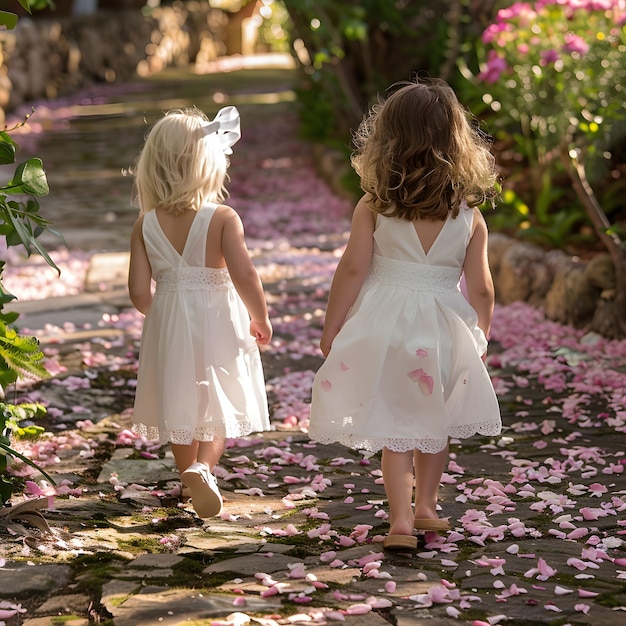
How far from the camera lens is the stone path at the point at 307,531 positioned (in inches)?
98.0

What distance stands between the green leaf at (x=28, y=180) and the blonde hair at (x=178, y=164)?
1.74ft

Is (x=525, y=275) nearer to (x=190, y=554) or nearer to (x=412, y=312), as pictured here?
(x=412, y=312)

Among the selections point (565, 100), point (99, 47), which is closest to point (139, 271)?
point (565, 100)

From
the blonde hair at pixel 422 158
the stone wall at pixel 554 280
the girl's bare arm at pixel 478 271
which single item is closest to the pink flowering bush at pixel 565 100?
the stone wall at pixel 554 280

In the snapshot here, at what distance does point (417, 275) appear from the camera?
3152mm

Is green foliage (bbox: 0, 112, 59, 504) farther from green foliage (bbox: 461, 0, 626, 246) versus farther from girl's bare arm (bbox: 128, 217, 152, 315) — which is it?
green foliage (bbox: 461, 0, 626, 246)

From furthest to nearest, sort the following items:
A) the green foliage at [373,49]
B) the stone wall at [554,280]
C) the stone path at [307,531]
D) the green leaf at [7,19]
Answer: the green foliage at [373,49] → the stone wall at [554,280] → the green leaf at [7,19] → the stone path at [307,531]

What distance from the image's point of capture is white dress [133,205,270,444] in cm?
330

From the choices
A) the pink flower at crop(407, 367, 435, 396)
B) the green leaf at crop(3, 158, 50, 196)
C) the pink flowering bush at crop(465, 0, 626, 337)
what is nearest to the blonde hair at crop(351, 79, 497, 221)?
the pink flower at crop(407, 367, 435, 396)

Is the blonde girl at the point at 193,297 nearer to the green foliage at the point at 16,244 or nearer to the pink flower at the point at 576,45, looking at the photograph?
the green foliage at the point at 16,244

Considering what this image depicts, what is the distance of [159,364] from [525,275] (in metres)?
3.22

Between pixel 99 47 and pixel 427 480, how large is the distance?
16994mm

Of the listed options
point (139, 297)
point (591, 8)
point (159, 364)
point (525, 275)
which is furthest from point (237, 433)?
point (591, 8)

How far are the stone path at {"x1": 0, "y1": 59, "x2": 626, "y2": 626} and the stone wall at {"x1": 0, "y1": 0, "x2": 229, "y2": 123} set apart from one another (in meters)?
10.5
